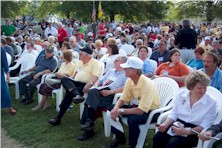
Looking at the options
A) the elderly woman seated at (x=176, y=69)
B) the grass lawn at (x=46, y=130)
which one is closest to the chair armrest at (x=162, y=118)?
the grass lawn at (x=46, y=130)

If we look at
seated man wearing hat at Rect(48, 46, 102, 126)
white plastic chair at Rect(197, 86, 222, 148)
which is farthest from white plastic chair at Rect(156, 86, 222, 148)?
seated man wearing hat at Rect(48, 46, 102, 126)

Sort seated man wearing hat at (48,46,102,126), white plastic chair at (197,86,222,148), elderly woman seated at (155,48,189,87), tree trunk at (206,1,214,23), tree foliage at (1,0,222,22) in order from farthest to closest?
tree trunk at (206,1,214,23) → tree foliage at (1,0,222,22) → seated man wearing hat at (48,46,102,126) → elderly woman seated at (155,48,189,87) → white plastic chair at (197,86,222,148)

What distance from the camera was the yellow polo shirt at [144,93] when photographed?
340 centimetres

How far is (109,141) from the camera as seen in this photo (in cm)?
409

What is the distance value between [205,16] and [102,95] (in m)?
40.5

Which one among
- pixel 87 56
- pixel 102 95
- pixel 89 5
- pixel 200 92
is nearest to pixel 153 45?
pixel 87 56

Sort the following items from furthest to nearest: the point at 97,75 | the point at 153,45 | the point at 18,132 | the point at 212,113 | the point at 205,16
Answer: the point at 205,16
the point at 153,45
the point at 97,75
the point at 18,132
the point at 212,113

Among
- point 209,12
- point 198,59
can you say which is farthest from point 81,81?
point 209,12

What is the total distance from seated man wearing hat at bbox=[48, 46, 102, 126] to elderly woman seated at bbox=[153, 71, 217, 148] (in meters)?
1.96

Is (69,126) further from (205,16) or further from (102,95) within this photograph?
(205,16)

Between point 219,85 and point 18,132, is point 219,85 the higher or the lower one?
the higher one

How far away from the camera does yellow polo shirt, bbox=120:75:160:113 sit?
3.40 meters

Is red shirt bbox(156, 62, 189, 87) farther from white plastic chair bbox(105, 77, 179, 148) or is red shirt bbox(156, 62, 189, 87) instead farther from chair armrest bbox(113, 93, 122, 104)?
chair armrest bbox(113, 93, 122, 104)

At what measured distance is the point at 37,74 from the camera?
229 inches
